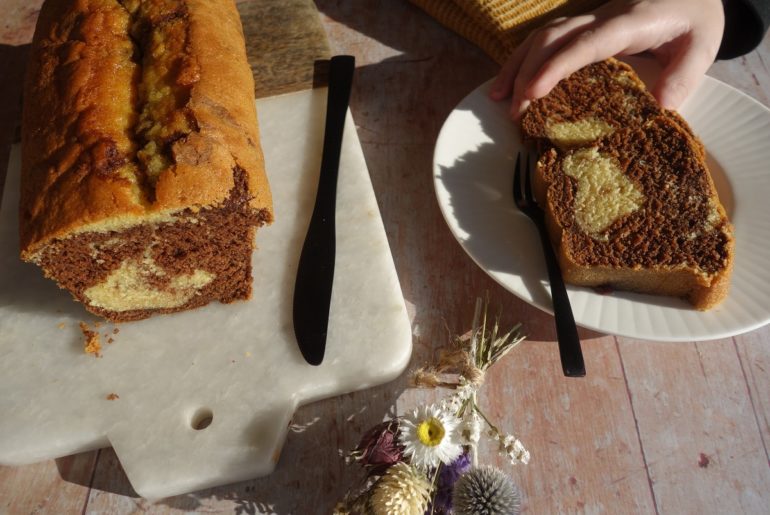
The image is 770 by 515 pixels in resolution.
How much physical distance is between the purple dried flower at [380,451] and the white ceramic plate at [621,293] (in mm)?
526

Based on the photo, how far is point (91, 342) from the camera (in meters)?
1.65

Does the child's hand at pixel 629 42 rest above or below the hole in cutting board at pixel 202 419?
above

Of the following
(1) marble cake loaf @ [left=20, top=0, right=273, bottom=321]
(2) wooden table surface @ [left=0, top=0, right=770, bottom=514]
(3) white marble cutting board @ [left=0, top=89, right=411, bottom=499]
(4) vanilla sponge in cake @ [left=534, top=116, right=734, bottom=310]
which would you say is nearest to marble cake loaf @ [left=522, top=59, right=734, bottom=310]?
(4) vanilla sponge in cake @ [left=534, top=116, right=734, bottom=310]

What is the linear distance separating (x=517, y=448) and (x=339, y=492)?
481 millimetres

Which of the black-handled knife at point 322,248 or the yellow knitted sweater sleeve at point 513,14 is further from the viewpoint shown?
the yellow knitted sweater sleeve at point 513,14

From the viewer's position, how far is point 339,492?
1.47 meters

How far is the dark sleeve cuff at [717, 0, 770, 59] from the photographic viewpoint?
2.04 m

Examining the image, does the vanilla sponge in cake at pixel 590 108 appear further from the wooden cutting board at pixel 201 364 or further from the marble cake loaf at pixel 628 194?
the wooden cutting board at pixel 201 364

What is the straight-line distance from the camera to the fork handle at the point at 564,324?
1434mm

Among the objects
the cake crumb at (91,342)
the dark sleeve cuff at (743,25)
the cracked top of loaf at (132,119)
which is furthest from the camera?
the dark sleeve cuff at (743,25)

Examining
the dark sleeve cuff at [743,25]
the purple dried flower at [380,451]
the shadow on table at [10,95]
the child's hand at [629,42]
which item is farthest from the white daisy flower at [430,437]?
the dark sleeve cuff at [743,25]

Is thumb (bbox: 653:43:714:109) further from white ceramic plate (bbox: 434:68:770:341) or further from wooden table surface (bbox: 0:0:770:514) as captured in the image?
wooden table surface (bbox: 0:0:770:514)

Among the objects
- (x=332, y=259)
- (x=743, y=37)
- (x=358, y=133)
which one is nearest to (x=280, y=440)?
(x=332, y=259)

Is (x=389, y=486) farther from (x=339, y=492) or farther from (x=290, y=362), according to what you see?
(x=290, y=362)
